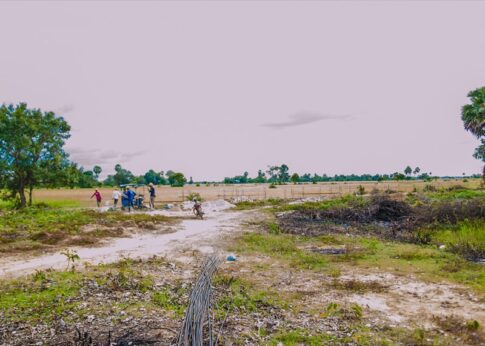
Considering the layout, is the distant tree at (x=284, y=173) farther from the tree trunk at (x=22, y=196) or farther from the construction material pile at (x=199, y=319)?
the construction material pile at (x=199, y=319)

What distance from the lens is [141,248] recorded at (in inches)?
556

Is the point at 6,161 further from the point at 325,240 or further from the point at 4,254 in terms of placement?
the point at 325,240

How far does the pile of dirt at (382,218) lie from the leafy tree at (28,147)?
61.8 feet

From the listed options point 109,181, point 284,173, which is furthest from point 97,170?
point 284,173

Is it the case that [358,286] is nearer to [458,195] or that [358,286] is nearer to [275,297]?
[275,297]

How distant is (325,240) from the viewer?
16078 millimetres

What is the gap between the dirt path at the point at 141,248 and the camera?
11016 mm

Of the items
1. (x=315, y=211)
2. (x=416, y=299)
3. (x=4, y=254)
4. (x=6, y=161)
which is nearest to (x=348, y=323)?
(x=416, y=299)

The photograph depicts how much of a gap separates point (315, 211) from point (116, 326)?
21.7m

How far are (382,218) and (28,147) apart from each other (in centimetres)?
2618

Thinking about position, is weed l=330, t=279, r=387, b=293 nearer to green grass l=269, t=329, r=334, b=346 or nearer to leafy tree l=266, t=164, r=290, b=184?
green grass l=269, t=329, r=334, b=346

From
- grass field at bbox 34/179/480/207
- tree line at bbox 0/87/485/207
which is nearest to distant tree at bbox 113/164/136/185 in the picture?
grass field at bbox 34/179/480/207

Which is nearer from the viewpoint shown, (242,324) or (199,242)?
(242,324)

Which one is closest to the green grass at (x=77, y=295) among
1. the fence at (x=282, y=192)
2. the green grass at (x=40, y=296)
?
the green grass at (x=40, y=296)
